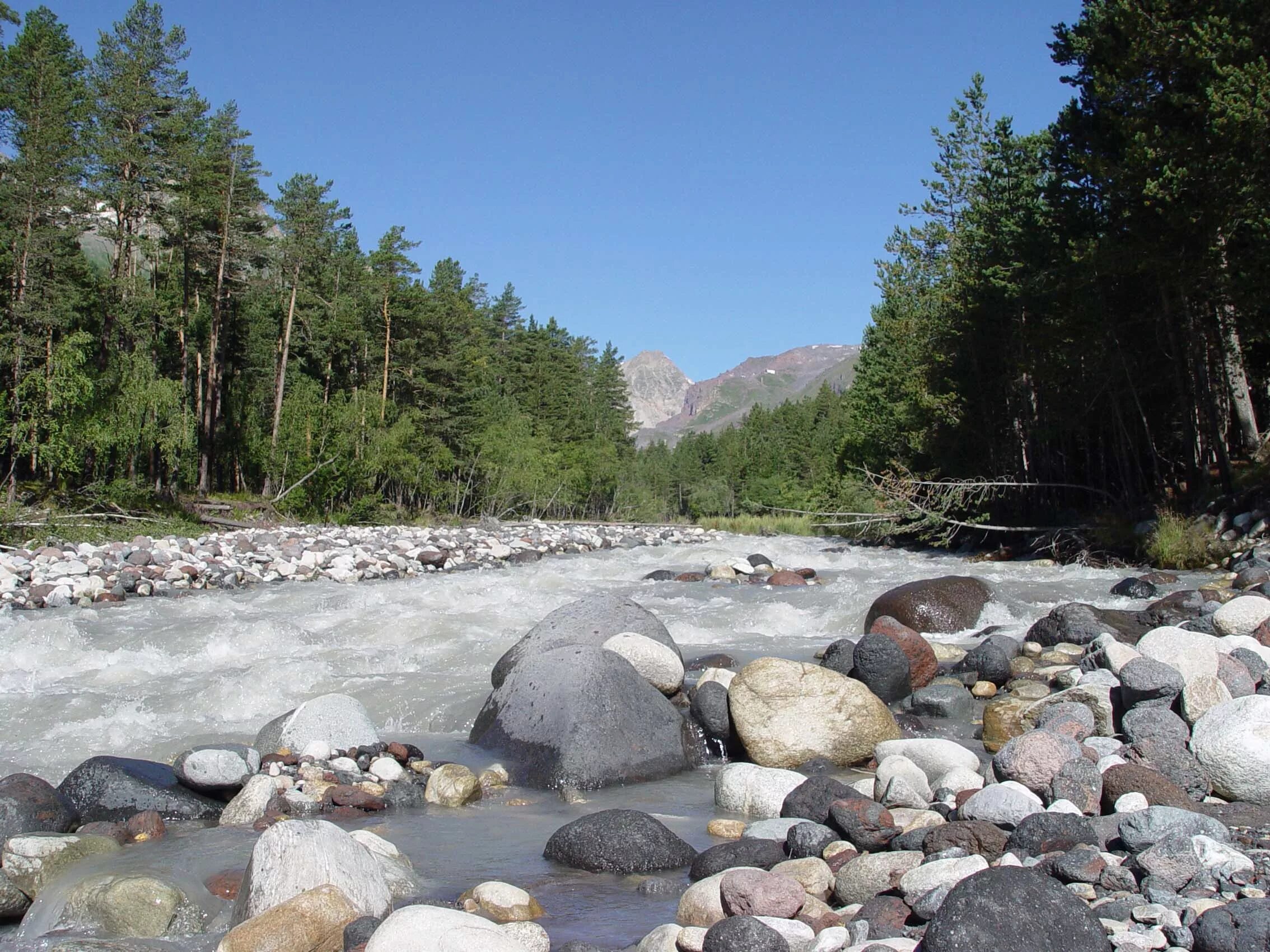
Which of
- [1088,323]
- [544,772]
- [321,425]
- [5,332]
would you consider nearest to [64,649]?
[544,772]

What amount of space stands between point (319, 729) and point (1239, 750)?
5.50 m

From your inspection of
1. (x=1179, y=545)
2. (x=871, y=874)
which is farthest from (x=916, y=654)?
(x=1179, y=545)

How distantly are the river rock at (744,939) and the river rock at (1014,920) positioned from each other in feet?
1.81

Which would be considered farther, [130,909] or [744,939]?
[130,909]

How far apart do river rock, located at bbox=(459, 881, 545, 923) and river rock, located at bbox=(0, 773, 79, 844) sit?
2425 mm

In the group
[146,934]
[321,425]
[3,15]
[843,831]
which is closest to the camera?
[146,934]

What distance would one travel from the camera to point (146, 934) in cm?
381

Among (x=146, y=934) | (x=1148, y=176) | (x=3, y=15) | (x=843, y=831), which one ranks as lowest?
(x=146, y=934)

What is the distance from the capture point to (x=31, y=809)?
4.79 meters

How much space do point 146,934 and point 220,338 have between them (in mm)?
35927

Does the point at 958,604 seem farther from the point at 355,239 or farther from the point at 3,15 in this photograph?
the point at 355,239

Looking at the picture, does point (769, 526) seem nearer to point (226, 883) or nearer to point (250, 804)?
point (250, 804)

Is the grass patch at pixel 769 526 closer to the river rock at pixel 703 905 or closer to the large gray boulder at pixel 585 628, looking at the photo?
the large gray boulder at pixel 585 628

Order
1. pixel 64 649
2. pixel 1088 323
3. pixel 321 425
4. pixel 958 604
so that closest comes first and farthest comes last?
pixel 64 649 → pixel 958 604 → pixel 1088 323 → pixel 321 425
